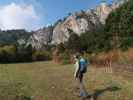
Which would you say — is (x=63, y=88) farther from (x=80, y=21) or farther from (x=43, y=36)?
(x=43, y=36)

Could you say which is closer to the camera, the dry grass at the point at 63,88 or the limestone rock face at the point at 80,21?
the dry grass at the point at 63,88

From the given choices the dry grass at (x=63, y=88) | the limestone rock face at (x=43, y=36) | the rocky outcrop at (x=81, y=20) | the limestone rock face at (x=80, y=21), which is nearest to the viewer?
the dry grass at (x=63, y=88)

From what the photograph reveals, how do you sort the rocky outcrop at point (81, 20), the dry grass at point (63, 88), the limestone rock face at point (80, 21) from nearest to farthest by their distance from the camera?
the dry grass at point (63, 88) < the limestone rock face at point (80, 21) < the rocky outcrop at point (81, 20)

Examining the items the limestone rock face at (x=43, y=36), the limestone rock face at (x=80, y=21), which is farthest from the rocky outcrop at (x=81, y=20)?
the limestone rock face at (x=43, y=36)

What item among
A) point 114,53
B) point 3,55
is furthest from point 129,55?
point 3,55

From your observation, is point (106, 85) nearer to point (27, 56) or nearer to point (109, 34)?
point (109, 34)

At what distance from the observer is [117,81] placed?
21734 mm

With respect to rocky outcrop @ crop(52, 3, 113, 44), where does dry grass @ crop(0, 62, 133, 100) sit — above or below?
below

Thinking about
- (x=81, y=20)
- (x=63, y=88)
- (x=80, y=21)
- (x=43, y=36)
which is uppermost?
(x=81, y=20)

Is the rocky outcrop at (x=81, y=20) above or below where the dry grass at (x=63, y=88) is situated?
above

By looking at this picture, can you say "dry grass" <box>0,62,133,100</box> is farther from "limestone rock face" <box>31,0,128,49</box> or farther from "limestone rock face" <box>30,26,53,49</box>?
"limestone rock face" <box>30,26,53,49</box>

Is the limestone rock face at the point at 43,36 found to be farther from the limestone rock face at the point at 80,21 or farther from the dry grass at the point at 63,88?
the dry grass at the point at 63,88

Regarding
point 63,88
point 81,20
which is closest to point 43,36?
point 81,20

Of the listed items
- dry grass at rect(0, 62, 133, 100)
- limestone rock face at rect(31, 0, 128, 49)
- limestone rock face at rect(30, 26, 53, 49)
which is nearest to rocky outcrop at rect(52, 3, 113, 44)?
limestone rock face at rect(31, 0, 128, 49)
